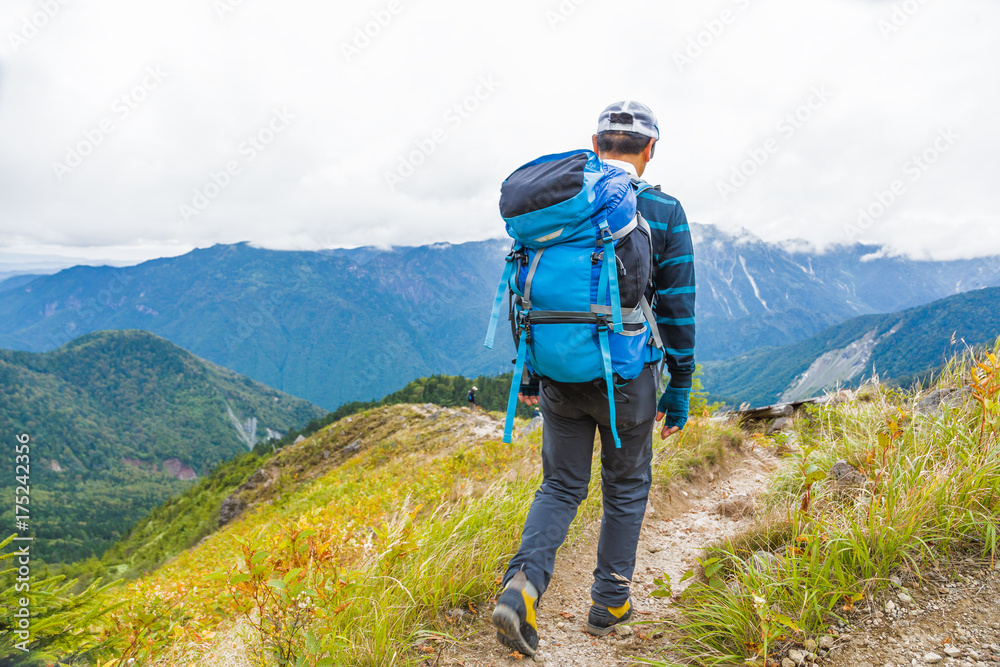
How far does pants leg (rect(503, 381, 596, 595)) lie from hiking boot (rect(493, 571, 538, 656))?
0.33ft

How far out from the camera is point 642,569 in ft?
11.8

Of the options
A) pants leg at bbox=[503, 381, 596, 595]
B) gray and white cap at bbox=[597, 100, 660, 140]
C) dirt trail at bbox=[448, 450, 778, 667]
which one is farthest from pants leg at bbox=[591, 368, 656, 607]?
gray and white cap at bbox=[597, 100, 660, 140]

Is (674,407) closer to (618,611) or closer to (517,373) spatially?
(517,373)

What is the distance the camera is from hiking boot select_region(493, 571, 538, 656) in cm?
225

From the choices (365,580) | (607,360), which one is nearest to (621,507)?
(607,360)

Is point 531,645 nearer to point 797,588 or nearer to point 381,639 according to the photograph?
point 381,639

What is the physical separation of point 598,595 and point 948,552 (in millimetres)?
1697

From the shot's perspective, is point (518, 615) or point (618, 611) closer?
point (518, 615)

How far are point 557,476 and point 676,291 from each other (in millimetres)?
1181

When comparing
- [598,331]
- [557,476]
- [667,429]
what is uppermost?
[598,331]

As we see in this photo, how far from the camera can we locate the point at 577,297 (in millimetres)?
2270

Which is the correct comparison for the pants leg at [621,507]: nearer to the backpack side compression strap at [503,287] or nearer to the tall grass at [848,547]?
the tall grass at [848,547]

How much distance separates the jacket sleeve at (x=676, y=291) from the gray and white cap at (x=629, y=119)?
43 cm

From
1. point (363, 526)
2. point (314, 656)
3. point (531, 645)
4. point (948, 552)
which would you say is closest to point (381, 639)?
point (314, 656)
